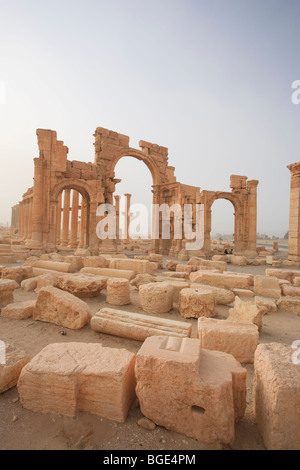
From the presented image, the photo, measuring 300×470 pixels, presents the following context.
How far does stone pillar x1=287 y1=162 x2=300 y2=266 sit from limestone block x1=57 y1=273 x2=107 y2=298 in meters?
11.8

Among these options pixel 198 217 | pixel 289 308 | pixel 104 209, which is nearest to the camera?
pixel 289 308

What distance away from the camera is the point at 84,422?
2008 mm

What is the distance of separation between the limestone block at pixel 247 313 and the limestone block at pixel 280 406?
2.02 metres

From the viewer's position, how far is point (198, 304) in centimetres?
450

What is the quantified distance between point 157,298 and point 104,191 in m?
11.5

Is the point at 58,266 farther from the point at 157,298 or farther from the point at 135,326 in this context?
the point at 135,326

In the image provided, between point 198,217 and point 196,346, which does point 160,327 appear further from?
point 198,217

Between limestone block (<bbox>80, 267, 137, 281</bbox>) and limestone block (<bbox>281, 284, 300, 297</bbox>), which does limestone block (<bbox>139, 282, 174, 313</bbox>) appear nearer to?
limestone block (<bbox>80, 267, 137, 281</bbox>)

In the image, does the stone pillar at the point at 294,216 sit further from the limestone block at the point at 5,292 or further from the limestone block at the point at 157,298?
the limestone block at the point at 5,292

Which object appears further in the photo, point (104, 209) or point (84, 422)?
point (104, 209)

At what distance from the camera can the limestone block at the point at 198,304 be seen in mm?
4484

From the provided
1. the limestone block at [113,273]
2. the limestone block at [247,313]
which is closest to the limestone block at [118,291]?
the limestone block at [113,273]
